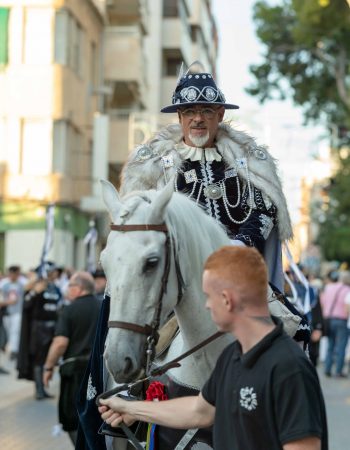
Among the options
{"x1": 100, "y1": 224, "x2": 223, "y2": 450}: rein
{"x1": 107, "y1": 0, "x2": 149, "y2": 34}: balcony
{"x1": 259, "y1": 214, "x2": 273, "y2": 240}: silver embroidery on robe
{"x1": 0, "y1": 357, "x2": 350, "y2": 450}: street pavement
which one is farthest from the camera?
{"x1": 107, "y1": 0, "x2": 149, "y2": 34}: balcony

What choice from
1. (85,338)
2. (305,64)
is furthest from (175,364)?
(305,64)

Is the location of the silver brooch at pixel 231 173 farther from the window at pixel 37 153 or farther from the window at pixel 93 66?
the window at pixel 93 66

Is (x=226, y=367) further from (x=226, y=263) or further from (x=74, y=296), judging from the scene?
(x=74, y=296)

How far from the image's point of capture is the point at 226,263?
4.20 m

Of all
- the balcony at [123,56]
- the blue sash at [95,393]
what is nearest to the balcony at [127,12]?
the balcony at [123,56]

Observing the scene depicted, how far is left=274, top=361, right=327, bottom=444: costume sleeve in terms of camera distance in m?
4.03

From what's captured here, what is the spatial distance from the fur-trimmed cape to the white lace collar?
38mm

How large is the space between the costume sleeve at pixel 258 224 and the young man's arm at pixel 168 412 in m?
1.49

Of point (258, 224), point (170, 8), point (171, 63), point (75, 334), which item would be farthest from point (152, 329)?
point (171, 63)

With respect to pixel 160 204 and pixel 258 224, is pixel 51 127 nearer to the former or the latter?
pixel 258 224

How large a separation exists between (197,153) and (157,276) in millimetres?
1584

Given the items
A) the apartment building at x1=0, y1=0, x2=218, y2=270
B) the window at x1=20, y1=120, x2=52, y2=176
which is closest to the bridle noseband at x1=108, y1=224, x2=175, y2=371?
the apartment building at x1=0, y1=0, x2=218, y2=270

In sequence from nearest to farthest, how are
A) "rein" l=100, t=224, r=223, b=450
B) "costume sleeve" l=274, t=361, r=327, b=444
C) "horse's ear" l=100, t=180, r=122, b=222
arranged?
"costume sleeve" l=274, t=361, r=327, b=444 → "rein" l=100, t=224, r=223, b=450 → "horse's ear" l=100, t=180, r=122, b=222

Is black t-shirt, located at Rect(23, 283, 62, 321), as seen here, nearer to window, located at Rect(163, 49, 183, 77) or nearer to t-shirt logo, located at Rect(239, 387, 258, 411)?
t-shirt logo, located at Rect(239, 387, 258, 411)
